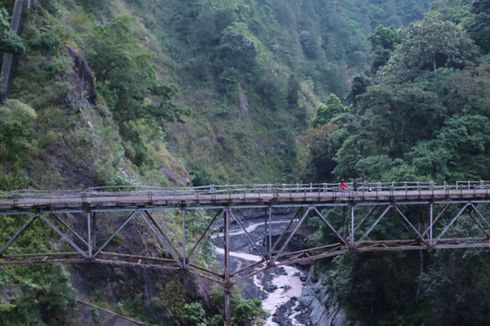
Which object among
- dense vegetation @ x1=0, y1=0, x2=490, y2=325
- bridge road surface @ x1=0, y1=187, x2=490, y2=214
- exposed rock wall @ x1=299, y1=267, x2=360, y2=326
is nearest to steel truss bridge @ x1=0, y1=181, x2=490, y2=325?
bridge road surface @ x1=0, y1=187, x2=490, y2=214

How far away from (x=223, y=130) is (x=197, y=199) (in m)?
61.7

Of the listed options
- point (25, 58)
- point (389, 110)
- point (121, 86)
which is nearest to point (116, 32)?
point (121, 86)

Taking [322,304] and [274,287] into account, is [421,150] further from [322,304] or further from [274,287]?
[274,287]

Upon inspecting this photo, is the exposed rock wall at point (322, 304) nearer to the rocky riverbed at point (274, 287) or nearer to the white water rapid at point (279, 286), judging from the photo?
the rocky riverbed at point (274, 287)

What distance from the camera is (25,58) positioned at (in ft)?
138

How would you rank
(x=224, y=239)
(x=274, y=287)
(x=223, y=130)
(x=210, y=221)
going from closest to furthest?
(x=224, y=239) → (x=210, y=221) → (x=274, y=287) → (x=223, y=130)

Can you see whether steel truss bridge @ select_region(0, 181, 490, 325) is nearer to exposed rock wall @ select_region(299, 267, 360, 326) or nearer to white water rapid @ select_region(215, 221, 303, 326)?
exposed rock wall @ select_region(299, 267, 360, 326)

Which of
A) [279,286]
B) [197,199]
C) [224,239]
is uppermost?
[197,199]

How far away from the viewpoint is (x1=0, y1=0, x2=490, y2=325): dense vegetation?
36.3 meters

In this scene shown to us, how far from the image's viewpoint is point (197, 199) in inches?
1181

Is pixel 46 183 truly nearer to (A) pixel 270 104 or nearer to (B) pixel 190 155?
(B) pixel 190 155

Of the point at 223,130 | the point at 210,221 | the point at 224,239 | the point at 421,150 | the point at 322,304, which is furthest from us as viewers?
the point at 223,130

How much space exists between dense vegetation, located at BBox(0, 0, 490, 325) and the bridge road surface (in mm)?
3489

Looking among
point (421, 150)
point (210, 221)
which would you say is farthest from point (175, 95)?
point (210, 221)
